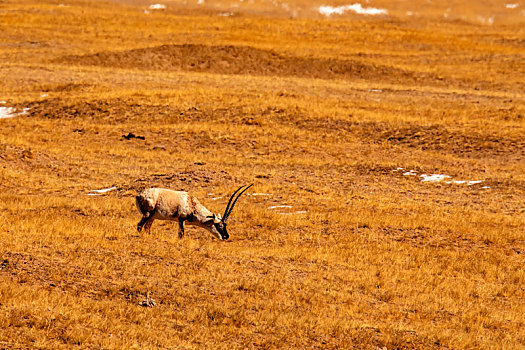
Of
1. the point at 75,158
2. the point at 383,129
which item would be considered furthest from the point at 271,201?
the point at 383,129

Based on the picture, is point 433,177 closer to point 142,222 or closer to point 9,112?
point 142,222

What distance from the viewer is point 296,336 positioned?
36.0 feet

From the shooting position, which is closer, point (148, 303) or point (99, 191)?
point (148, 303)

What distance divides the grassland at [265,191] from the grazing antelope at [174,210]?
56cm

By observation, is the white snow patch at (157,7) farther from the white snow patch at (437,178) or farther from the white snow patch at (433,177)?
the white snow patch at (433,177)

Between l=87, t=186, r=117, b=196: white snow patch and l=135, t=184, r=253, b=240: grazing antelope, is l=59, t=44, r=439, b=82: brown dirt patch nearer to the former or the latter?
l=87, t=186, r=117, b=196: white snow patch

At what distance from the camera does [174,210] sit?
53.7 ft

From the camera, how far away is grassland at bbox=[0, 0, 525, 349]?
455 inches

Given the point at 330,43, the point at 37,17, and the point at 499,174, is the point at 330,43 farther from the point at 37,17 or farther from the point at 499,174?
the point at 499,174

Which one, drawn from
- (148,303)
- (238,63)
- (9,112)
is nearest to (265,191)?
(148,303)

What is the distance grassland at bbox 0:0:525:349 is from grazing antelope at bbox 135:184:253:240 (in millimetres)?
556

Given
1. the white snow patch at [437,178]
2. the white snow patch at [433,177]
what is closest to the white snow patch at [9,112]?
the white snow patch at [437,178]

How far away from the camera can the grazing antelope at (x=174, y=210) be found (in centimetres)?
1617

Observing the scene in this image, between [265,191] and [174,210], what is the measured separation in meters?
8.04
